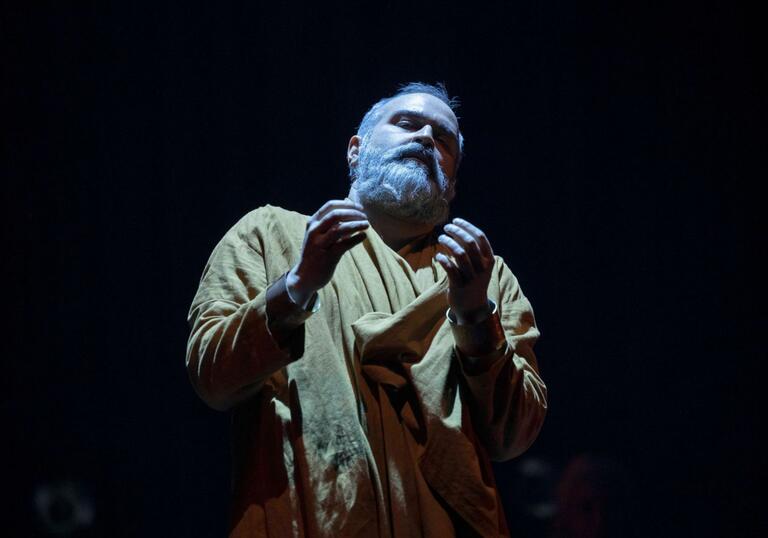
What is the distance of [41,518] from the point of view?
2297 millimetres

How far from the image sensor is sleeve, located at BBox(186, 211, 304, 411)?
130cm

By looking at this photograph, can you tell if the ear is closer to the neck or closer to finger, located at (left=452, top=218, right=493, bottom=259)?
the neck

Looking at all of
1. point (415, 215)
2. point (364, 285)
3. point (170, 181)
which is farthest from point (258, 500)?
point (170, 181)

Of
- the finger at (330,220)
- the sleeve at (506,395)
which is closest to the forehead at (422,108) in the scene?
the sleeve at (506,395)

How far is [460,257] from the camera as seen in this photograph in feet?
4.57

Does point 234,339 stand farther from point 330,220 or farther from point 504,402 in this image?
point 504,402

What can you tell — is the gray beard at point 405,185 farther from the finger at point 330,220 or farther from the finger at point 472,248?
the finger at point 330,220

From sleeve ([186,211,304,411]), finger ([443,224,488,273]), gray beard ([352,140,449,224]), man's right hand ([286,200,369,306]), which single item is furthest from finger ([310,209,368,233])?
gray beard ([352,140,449,224])

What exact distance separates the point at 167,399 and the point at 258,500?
1269mm

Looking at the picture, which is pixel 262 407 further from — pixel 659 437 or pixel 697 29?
pixel 697 29

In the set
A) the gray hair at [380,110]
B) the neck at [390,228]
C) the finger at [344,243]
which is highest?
the gray hair at [380,110]

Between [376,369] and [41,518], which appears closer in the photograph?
[376,369]

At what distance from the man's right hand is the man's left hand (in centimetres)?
17

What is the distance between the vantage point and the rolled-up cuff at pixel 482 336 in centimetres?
143
